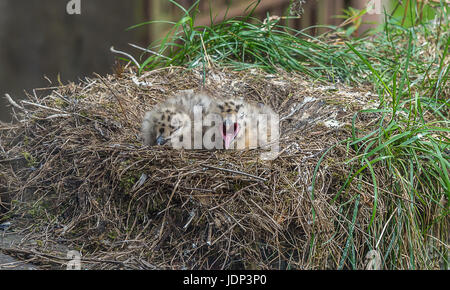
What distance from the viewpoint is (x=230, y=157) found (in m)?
3.22

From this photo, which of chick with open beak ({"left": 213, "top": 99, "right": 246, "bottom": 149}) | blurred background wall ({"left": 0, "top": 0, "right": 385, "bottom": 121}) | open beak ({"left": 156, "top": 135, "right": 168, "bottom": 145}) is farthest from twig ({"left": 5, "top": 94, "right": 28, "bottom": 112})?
chick with open beak ({"left": 213, "top": 99, "right": 246, "bottom": 149})

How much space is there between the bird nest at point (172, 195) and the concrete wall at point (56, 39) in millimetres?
864

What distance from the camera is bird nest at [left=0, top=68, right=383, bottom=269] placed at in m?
2.79

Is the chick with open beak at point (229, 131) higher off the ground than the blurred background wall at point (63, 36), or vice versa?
the blurred background wall at point (63, 36)

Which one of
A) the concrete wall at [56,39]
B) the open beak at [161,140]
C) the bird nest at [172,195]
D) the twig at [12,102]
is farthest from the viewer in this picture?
the concrete wall at [56,39]

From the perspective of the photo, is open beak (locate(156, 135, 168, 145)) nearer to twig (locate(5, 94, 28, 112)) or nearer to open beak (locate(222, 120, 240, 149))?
open beak (locate(222, 120, 240, 149))

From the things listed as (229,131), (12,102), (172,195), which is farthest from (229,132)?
(12,102)

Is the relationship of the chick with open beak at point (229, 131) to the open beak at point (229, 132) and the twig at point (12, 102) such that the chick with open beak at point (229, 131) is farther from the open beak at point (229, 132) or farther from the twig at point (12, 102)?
the twig at point (12, 102)

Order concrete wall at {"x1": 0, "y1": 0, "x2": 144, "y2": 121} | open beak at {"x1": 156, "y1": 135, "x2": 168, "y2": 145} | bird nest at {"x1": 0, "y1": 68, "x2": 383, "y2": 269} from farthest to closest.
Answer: concrete wall at {"x1": 0, "y1": 0, "x2": 144, "y2": 121}
open beak at {"x1": 156, "y1": 135, "x2": 168, "y2": 145}
bird nest at {"x1": 0, "y1": 68, "x2": 383, "y2": 269}

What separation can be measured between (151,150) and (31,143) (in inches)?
42.8

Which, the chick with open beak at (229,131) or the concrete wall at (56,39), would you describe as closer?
the chick with open beak at (229,131)

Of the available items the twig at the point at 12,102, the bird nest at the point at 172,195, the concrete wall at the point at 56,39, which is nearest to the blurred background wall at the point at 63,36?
the concrete wall at the point at 56,39

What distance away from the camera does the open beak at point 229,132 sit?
3492mm
